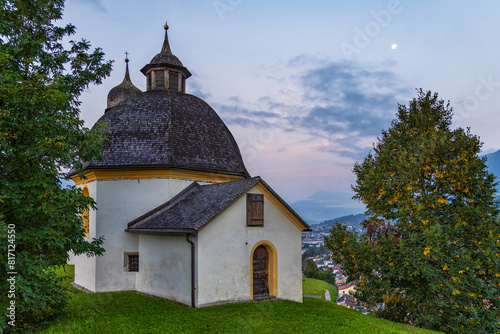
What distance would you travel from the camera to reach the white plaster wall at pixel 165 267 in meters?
13.3

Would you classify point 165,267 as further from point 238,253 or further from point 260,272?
point 260,272

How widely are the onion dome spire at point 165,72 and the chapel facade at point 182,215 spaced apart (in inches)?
42.2

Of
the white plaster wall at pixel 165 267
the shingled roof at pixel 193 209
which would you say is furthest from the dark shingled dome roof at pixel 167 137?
the white plaster wall at pixel 165 267

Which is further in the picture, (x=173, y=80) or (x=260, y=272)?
(x=173, y=80)

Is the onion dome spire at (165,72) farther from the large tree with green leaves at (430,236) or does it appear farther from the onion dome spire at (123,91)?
the large tree with green leaves at (430,236)

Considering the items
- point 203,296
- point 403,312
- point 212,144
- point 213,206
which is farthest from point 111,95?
point 403,312

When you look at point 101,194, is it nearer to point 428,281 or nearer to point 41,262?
point 41,262

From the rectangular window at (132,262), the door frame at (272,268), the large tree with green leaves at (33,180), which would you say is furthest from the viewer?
the rectangular window at (132,262)

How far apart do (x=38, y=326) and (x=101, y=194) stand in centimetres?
679

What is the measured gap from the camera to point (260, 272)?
14.5m

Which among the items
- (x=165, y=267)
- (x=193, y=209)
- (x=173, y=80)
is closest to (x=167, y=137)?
(x=193, y=209)

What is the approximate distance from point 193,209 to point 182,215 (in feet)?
1.61

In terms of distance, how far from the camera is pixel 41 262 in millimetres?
9633

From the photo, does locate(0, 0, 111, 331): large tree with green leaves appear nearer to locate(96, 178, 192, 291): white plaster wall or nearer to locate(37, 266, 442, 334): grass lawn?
locate(37, 266, 442, 334): grass lawn
